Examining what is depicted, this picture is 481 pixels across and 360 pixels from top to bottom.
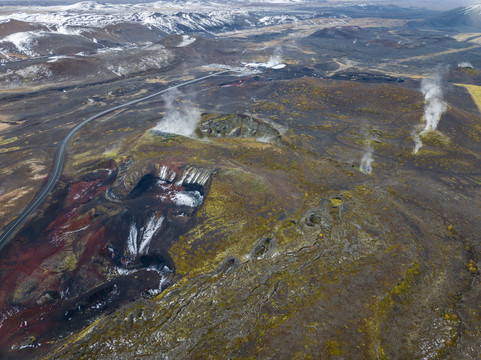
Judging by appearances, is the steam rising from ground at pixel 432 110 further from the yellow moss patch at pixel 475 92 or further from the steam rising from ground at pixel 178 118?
the steam rising from ground at pixel 178 118

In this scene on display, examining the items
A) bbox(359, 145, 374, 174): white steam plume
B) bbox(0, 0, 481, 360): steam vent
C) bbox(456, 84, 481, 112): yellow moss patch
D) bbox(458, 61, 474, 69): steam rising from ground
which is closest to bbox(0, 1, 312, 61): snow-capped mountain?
bbox(0, 0, 481, 360): steam vent

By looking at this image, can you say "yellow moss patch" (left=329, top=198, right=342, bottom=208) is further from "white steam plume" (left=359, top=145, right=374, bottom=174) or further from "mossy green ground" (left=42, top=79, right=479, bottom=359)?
"white steam plume" (left=359, top=145, right=374, bottom=174)

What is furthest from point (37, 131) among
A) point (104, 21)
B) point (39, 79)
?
point (104, 21)

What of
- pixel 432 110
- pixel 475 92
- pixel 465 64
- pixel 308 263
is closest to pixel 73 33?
pixel 432 110

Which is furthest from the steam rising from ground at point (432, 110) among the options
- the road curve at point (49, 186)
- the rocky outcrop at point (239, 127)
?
the road curve at point (49, 186)

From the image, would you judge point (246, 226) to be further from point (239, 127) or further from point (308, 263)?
point (239, 127)

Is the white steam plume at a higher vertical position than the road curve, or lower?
higher
